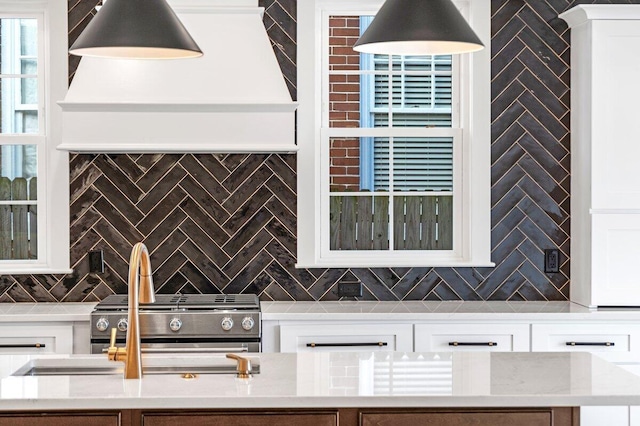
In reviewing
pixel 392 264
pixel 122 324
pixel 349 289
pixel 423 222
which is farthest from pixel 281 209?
pixel 122 324

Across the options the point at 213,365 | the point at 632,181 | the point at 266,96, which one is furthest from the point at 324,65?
the point at 213,365

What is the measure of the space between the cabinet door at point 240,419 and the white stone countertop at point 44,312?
6.84ft

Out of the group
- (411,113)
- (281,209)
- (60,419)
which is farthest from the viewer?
(411,113)

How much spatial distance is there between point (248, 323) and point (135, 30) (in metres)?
2.10

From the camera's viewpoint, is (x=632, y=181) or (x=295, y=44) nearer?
(x=632, y=181)

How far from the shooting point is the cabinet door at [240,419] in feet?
8.32

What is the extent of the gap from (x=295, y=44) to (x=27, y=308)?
2.08m

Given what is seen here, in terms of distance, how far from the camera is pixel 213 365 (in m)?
2.96

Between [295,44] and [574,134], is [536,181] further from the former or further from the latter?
[295,44]

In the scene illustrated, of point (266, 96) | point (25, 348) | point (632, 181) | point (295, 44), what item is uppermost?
point (295, 44)

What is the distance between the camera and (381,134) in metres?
5.19

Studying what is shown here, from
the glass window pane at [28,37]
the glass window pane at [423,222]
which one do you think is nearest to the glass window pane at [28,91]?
the glass window pane at [28,37]

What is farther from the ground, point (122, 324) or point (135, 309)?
point (135, 309)

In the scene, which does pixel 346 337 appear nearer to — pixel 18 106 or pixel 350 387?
pixel 350 387
